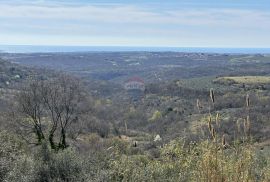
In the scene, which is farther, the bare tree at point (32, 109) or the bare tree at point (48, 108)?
the bare tree at point (48, 108)

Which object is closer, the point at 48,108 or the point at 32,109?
the point at 32,109

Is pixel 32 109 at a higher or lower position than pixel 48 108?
higher

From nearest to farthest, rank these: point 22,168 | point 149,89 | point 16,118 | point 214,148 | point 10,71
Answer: point 214,148 → point 22,168 → point 16,118 → point 10,71 → point 149,89

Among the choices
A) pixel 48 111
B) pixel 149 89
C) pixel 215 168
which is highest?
pixel 215 168

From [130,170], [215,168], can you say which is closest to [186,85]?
[130,170]

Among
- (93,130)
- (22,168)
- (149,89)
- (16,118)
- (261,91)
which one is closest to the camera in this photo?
(22,168)

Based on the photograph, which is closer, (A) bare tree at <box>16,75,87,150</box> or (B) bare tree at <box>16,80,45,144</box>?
(B) bare tree at <box>16,80,45,144</box>

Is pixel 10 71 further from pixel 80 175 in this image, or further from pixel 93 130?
pixel 80 175

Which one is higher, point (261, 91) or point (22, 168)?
point (22, 168)

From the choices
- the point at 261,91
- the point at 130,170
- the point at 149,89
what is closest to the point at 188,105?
the point at 261,91

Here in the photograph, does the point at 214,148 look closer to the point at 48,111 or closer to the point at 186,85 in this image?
the point at 48,111

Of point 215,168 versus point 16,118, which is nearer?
point 215,168
